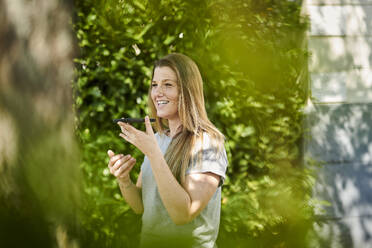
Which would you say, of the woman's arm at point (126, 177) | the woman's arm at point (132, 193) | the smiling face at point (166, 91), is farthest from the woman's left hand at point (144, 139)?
the woman's arm at point (132, 193)

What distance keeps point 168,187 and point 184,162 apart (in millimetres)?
204

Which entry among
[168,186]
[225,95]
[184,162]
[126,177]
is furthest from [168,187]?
[225,95]

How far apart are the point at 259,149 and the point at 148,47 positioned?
1.49m

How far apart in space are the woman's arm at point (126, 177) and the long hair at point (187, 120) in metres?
0.21

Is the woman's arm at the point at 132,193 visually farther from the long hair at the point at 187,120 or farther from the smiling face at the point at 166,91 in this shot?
the smiling face at the point at 166,91

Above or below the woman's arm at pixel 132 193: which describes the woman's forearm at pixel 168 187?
above

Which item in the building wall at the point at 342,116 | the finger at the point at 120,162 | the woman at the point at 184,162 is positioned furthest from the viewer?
the building wall at the point at 342,116

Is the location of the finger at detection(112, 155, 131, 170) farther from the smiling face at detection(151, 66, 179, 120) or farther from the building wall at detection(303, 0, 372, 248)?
the building wall at detection(303, 0, 372, 248)

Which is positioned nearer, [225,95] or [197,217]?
[197,217]

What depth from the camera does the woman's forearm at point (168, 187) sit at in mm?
1665

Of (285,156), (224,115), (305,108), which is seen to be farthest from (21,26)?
(305,108)

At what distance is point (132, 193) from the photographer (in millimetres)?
2146

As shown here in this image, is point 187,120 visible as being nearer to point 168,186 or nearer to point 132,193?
point 168,186

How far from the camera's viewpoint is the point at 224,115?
3453mm
